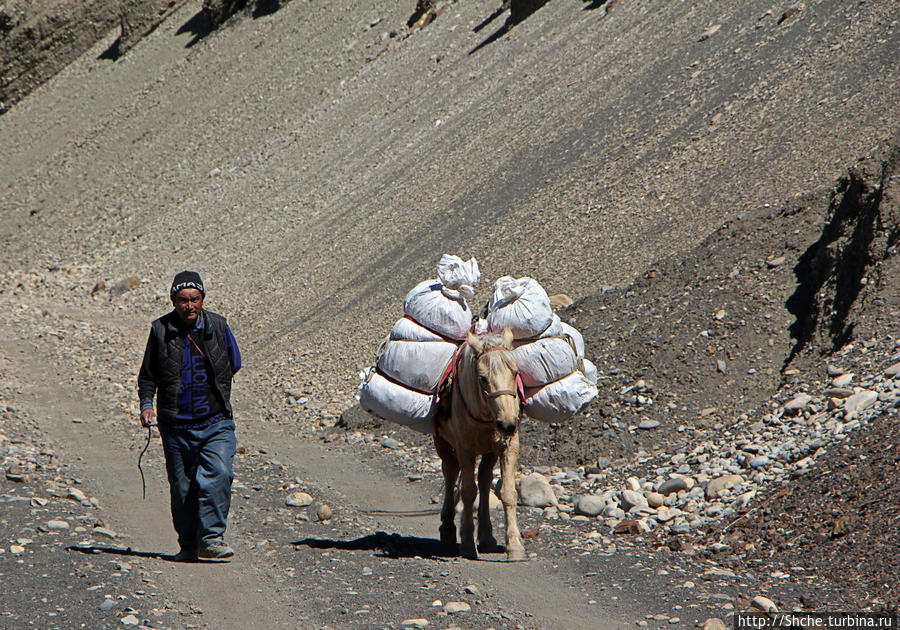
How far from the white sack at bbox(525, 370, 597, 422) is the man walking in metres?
2.34

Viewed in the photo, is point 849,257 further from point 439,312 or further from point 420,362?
point 420,362

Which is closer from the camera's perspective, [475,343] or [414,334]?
[475,343]

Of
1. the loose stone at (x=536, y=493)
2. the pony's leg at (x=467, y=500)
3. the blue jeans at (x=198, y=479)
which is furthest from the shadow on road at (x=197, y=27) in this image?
the pony's leg at (x=467, y=500)

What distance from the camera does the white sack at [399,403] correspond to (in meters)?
7.65

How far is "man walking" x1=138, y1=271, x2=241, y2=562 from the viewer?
6.86 m

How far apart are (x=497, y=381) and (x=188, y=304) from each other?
7.28 feet

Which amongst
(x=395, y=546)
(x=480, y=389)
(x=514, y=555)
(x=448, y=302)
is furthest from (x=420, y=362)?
(x=514, y=555)

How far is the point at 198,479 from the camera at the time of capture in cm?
687

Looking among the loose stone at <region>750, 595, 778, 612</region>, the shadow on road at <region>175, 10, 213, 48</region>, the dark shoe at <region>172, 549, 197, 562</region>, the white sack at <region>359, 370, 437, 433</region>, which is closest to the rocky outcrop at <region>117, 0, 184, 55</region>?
the shadow on road at <region>175, 10, 213, 48</region>

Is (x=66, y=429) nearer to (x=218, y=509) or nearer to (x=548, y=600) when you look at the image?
(x=218, y=509)

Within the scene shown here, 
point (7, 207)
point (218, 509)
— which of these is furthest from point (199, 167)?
point (218, 509)

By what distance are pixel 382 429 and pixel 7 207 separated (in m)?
28.8

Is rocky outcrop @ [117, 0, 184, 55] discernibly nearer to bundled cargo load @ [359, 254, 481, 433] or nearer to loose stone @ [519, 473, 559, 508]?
loose stone @ [519, 473, 559, 508]

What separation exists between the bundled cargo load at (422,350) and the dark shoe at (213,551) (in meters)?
1.59
